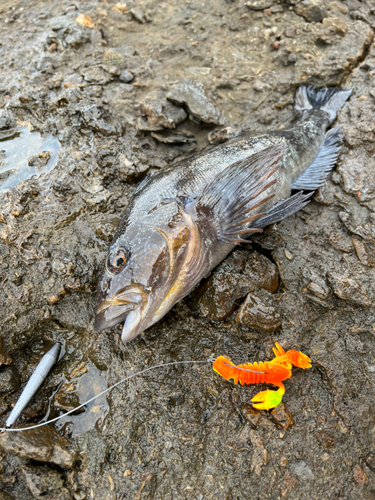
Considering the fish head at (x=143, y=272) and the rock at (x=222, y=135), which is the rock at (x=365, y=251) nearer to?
the fish head at (x=143, y=272)

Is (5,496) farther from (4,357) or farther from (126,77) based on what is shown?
(126,77)

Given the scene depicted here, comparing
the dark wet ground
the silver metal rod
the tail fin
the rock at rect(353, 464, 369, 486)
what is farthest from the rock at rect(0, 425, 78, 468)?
the tail fin

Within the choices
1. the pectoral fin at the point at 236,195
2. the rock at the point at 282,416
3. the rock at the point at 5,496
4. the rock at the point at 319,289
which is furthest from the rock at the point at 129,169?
the rock at the point at 5,496

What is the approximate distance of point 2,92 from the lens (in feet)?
15.9

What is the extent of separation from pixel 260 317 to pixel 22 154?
3813mm

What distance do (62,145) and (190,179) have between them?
2039 millimetres

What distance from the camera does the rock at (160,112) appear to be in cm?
455

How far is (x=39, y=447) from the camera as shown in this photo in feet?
9.23

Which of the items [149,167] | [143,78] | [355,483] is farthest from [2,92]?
[355,483]

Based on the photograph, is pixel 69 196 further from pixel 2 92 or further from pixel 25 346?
pixel 2 92

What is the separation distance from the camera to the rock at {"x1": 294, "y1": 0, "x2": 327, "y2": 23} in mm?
5184

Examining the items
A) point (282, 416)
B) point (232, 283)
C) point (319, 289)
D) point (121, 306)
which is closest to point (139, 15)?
point (232, 283)

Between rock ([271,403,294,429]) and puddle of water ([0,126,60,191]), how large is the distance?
3960mm

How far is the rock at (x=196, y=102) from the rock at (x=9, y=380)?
403 centimetres
